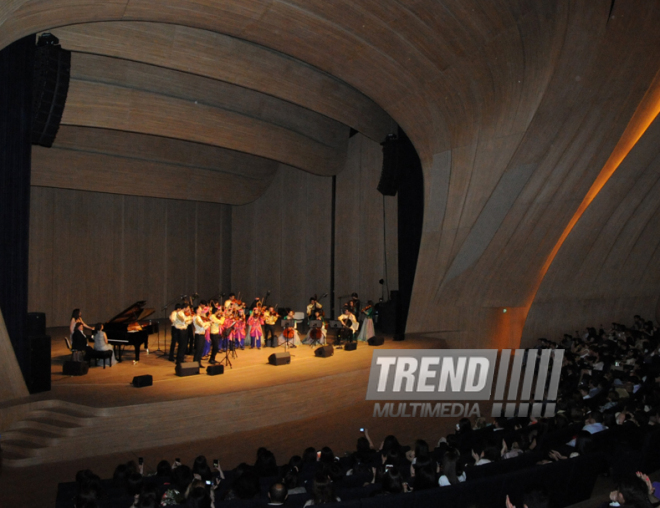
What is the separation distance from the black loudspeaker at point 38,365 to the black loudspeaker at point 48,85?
12.8 ft

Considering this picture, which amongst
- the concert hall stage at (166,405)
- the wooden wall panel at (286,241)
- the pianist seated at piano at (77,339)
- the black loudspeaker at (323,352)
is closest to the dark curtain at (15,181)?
the concert hall stage at (166,405)

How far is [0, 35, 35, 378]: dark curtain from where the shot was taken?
9.20 metres

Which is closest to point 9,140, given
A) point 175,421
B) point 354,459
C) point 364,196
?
point 175,421

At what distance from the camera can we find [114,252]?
65.9ft

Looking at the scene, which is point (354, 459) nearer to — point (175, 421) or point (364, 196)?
point (175, 421)

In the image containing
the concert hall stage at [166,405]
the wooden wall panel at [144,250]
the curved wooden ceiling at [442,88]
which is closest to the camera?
the concert hall stage at [166,405]

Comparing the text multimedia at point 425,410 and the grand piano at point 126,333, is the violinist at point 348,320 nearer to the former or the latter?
the text multimedia at point 425,410

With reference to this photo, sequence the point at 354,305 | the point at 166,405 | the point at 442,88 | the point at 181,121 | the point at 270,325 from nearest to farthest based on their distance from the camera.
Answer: the point at 166,405
the point at 442,88
the point at 181,121
the point at 270,325
the point at 354,305

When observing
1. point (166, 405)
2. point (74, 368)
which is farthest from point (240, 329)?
point (166, 405)

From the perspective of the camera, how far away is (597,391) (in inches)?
351

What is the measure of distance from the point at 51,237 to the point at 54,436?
11.8 metres

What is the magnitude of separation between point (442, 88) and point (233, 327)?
7.62 m

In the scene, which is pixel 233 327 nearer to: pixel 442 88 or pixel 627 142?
pixel 442 88

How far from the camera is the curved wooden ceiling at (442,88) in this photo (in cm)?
1054
